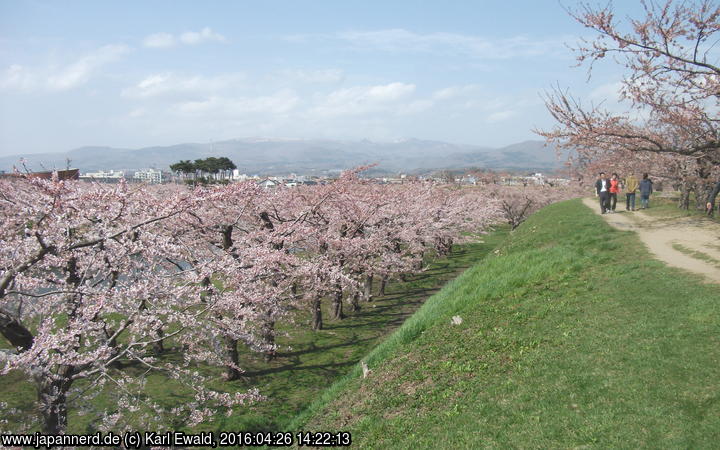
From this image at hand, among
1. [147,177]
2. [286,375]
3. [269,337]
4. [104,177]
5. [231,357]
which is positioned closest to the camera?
[231,357]

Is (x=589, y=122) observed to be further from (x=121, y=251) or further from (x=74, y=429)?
(x=74, y=429)

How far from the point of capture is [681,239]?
48.1 feet

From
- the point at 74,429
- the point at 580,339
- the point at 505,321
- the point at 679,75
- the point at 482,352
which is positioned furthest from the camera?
the point at 679,75

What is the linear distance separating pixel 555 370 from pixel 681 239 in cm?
1059

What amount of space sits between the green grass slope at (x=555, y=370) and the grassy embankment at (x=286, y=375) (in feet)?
8.61

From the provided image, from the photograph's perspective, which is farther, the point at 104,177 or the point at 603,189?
the point at 104,177

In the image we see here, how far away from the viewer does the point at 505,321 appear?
10.2 metres

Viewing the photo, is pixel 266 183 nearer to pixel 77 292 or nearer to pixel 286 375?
pixel 286 375

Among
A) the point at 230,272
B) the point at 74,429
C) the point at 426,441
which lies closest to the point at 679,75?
the point at 426,441

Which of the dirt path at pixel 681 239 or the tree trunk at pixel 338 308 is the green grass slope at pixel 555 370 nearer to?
the dirt path at pixel 681 239

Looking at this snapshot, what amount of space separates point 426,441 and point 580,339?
12.1 feet

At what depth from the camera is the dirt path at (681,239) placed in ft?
36.9

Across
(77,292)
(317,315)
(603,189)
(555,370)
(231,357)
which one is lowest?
(317,315)

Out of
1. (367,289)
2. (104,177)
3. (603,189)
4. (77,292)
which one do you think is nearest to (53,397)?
(77,292)
